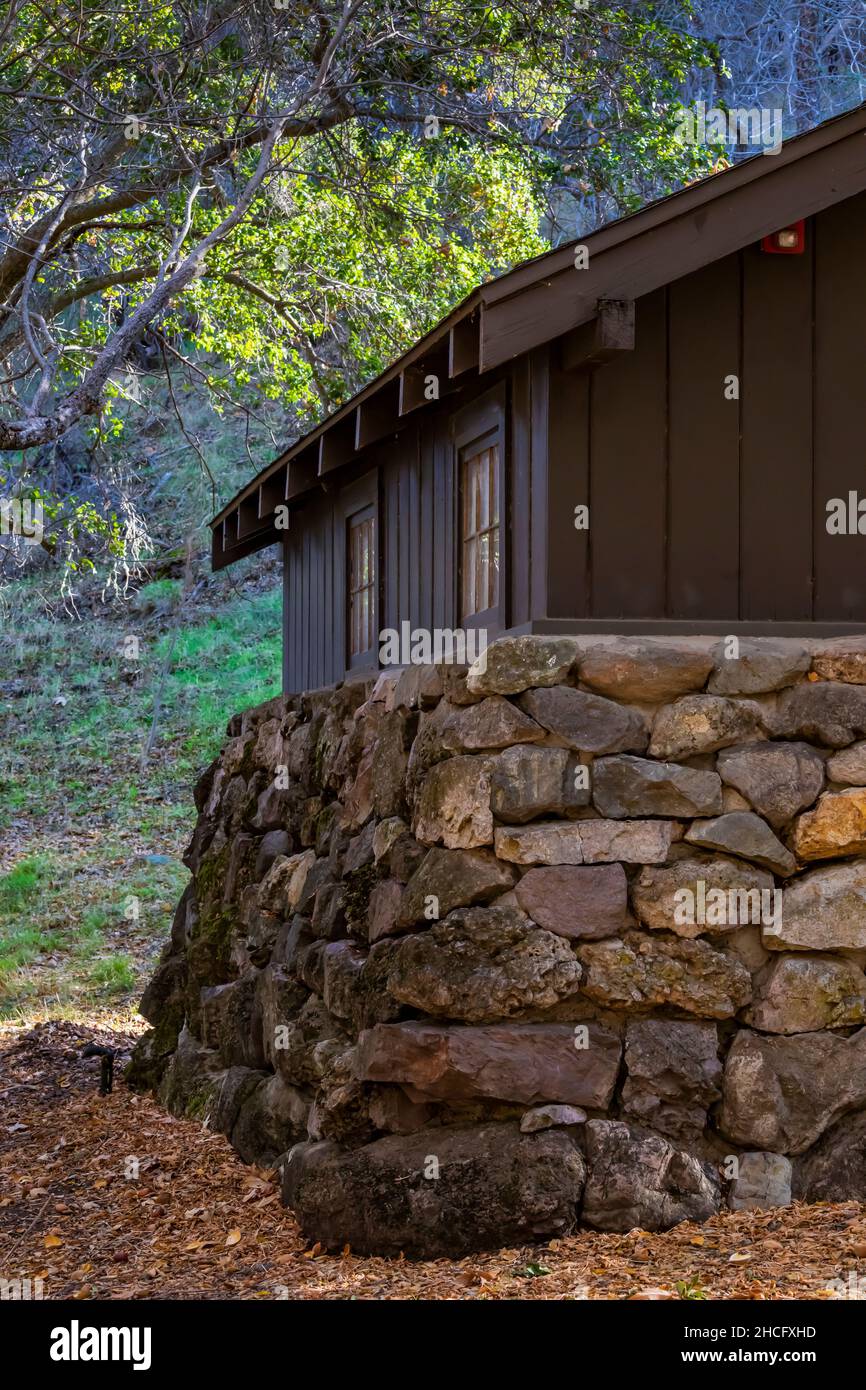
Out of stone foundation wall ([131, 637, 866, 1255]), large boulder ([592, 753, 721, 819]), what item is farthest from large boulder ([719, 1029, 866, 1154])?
large boulder ([592, 753, 721, 819])

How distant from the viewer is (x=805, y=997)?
20.4 ft

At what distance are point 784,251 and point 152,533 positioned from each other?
21.6 metres

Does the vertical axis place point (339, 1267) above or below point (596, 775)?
below

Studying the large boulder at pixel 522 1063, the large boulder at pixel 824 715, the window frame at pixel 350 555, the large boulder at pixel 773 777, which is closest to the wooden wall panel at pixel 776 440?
the large boulder at pixel 824 715

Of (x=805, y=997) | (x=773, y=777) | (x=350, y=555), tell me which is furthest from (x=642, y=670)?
(x=350, y=555)

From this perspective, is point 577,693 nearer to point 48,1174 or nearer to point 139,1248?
point 139,1248

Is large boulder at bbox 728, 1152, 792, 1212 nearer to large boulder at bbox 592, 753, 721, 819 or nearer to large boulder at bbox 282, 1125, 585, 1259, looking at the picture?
large boulder at bbox 282, 1125, 585, 1259

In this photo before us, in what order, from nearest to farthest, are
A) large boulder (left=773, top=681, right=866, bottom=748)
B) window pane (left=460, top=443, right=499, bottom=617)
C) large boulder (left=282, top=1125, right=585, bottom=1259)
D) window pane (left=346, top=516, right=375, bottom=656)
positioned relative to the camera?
1. large boulder (left=282, top=1125, right=585, bottom=1259)
2. large boulder (left=773, top=681, right=866, bottom=748)
3. window pane (left=460, top=443, right=499, bottom=617)
4. window pane (left=346, top=516, right=375, bottom=656)

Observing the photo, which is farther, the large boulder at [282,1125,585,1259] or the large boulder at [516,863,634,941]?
the large boulder at [516,863,634,941]

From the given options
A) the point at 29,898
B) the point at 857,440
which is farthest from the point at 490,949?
the point at 29,898

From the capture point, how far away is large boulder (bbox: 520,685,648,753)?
629cm

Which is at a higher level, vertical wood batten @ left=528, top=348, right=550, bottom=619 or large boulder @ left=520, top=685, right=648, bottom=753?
vertical wood batten @ left=528, top=348, right=550, bottom=619

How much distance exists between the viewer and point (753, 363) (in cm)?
679

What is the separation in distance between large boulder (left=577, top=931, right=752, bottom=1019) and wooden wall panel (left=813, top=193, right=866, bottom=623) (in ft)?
5.83
